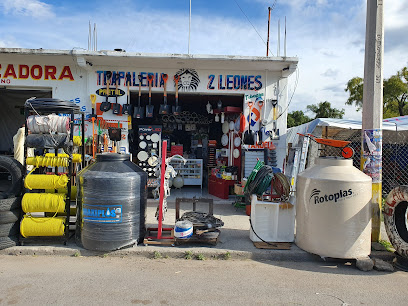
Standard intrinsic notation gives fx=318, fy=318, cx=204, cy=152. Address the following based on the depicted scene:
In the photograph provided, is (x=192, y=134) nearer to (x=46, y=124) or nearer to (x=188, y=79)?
(x=188, y=79)

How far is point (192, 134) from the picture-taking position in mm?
13250

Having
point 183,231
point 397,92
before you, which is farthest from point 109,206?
point 397,92

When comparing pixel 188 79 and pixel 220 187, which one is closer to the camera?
pixel 188 79

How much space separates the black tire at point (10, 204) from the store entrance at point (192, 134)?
4.56 meters

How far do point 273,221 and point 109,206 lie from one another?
2.88m

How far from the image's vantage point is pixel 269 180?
20.1ft

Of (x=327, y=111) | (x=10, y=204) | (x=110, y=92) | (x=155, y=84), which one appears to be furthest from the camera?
(x=327, y=111)

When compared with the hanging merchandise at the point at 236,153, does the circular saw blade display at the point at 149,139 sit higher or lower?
higher

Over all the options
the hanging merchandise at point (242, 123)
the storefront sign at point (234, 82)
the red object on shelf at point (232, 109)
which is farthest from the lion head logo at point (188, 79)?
the hanging merchandise at point (242, 123)

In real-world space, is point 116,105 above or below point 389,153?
above

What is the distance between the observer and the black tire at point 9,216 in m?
5.13

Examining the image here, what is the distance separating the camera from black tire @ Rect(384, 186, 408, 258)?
505 cm

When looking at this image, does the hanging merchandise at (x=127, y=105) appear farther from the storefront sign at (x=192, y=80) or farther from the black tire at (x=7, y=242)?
the black tire at (x=7, y=242)

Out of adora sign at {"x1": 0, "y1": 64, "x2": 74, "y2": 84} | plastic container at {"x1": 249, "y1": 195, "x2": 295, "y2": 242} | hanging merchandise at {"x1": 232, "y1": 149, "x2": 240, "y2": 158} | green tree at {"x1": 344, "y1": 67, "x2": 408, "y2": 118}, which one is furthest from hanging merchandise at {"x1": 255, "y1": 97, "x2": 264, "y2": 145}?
green tree at {"x1": 344, "y1": 67, "x2": 408, "y2": 118}
